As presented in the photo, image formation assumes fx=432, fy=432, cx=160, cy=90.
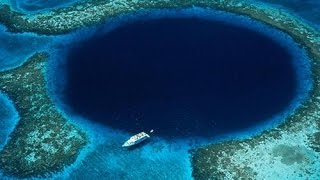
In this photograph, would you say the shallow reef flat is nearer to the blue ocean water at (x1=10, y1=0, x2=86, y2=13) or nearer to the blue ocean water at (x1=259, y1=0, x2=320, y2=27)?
the blue ocean water at (x1=10, y1=0, x2=86, y2=13)

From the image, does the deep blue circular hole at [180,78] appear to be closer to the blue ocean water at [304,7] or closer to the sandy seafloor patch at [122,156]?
the sandy seafloor patch at [122,156]

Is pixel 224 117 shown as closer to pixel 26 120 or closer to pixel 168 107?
pixel 168 107

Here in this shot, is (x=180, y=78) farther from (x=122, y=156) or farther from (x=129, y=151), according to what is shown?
(x=122, y=156)

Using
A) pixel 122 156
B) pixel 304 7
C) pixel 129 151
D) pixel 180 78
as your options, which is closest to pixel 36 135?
pixel 122 156

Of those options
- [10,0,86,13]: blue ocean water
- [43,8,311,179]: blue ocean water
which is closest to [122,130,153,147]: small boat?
[43,8,311,179]: blue ocean water

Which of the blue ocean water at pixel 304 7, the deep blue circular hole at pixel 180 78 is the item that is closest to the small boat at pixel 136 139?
the deep blue circular hole at pixel 180 78
